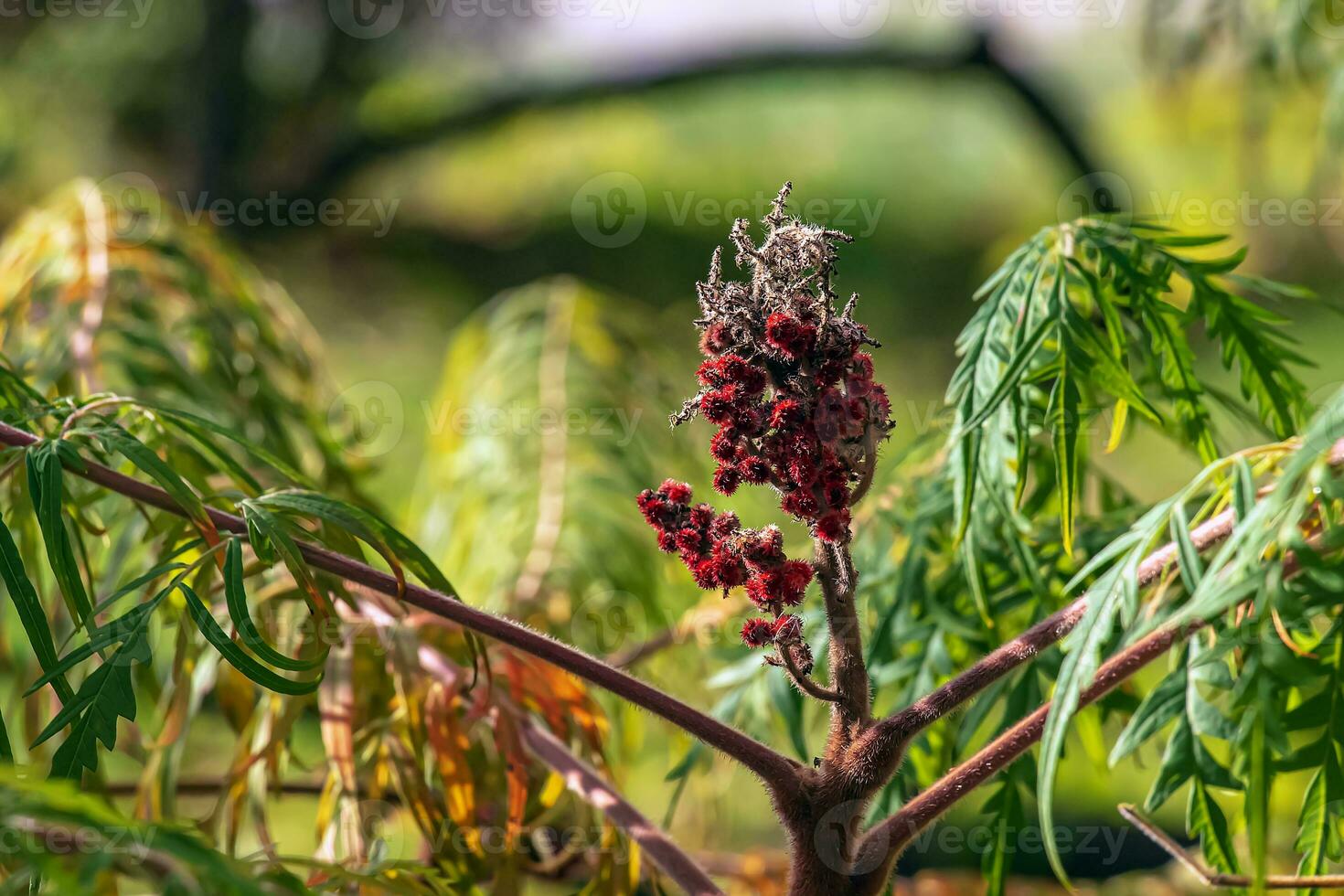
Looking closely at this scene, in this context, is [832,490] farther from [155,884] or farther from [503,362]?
[503,362]

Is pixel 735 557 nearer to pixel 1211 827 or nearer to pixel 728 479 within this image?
pixel 728 479

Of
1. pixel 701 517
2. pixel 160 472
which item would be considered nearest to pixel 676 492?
pixel 701 517

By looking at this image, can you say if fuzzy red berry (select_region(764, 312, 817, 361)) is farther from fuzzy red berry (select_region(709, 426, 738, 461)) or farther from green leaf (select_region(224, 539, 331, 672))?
green leaf (select_region(224, 539, 331, 672))

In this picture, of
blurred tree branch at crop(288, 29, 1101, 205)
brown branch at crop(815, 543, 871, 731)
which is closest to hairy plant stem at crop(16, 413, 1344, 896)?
brown branch at crop(815, 543, 871, 731)

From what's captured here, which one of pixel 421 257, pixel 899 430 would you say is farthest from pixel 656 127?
pixel 899 430

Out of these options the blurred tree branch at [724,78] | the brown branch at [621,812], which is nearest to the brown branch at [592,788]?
the brown branch at [621,812]

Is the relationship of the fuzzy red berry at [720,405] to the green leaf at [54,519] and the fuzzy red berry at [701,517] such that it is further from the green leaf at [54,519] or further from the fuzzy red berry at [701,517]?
the green leaf at [54,519]

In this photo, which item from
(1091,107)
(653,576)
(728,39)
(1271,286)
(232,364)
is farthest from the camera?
(1091,107)
